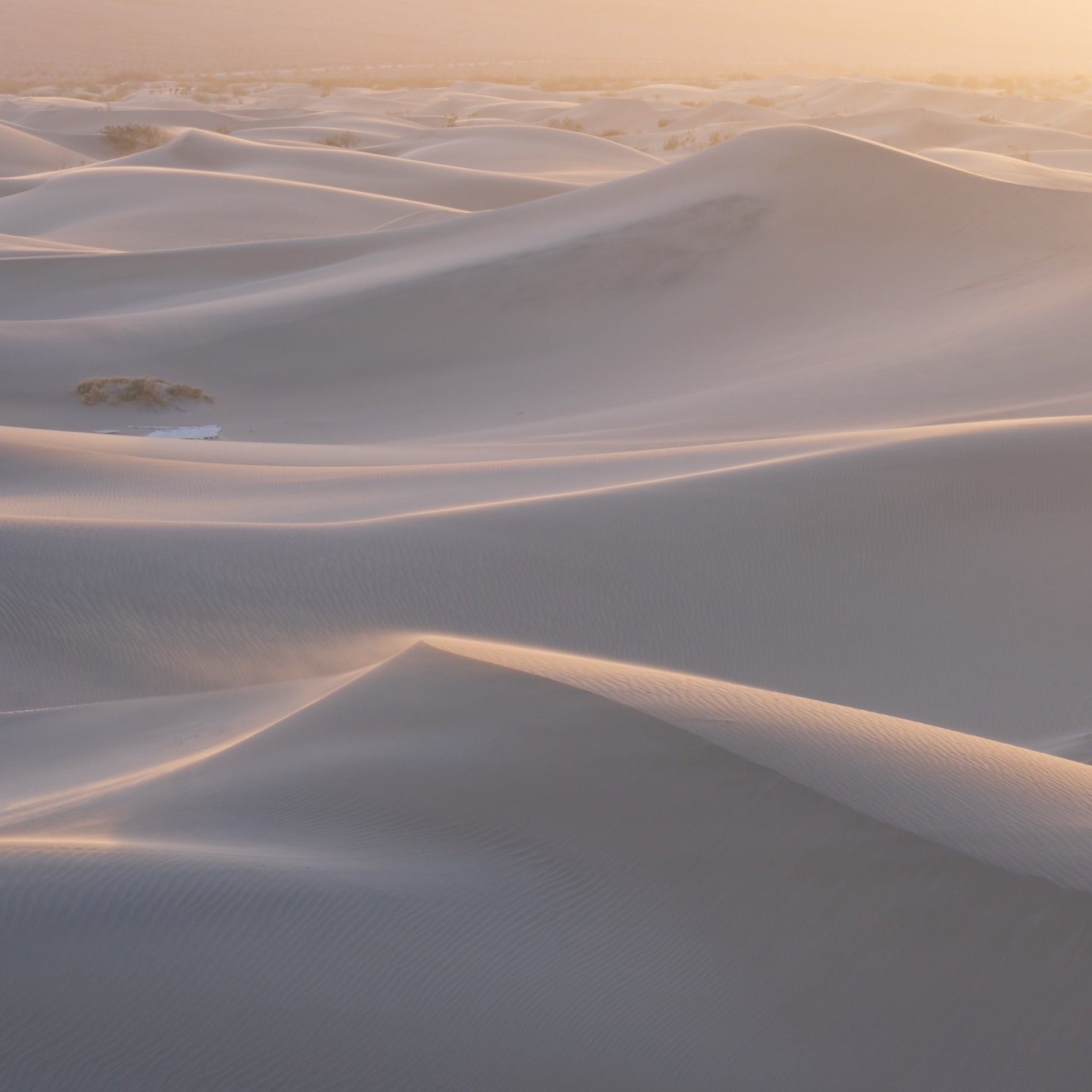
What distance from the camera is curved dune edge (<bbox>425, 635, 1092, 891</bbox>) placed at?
2393mm

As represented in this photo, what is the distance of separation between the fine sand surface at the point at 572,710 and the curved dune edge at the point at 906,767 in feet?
0.04

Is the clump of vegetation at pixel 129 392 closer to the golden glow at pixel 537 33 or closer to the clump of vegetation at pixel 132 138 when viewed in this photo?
the clump of vegetation at pixel 132 138

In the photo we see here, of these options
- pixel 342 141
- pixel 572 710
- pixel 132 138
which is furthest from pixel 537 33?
pixel 572 710

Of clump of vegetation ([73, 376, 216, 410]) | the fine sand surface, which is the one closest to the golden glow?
clump of vegetation ([73, 376, 216, 410])

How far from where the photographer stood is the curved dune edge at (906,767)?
2393 mm

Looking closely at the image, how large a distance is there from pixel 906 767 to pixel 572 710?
2.55 feet

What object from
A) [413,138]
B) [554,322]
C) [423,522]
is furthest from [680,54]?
[423,522]

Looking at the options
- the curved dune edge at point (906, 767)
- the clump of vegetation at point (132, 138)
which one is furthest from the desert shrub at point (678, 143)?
the curved dune edge at point (906, 767)

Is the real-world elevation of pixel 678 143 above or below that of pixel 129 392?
above

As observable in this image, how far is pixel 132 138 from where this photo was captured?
28922 millimetres

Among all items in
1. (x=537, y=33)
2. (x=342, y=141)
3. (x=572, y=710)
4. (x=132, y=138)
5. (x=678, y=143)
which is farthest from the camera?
(x=537, y=33)

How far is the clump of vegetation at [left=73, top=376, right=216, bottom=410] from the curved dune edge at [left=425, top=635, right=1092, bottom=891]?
8032 millimetres

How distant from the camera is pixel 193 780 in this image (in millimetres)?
3004

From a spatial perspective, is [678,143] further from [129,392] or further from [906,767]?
[906,767]
